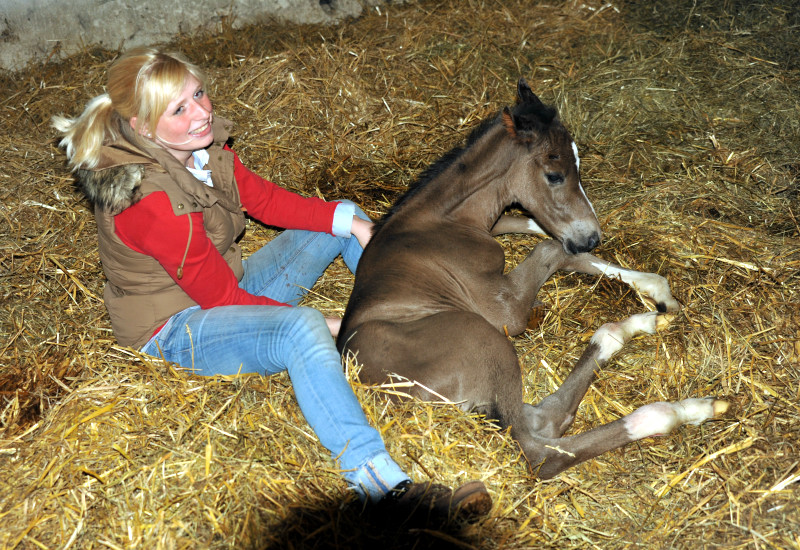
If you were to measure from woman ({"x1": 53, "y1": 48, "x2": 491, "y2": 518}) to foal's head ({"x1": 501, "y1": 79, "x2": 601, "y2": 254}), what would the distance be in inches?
68.2

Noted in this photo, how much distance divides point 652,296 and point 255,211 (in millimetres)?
2621

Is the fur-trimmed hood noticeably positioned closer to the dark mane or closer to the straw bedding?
the straw bedding

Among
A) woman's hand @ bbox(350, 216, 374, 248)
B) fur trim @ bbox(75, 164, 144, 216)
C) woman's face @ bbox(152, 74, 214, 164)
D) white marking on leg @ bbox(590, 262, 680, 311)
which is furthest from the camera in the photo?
woman's hand @ bbox(350, 216, 374, 248)

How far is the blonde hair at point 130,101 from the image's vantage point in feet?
10.2

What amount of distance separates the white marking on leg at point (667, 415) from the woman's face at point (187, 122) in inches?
106

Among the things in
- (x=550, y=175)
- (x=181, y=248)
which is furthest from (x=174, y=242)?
(x=550, y=175)

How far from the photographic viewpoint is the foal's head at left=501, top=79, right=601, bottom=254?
4.00 m

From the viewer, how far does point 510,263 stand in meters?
4.58

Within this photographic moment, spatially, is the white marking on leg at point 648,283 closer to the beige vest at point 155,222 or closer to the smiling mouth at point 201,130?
the beige vest at point 155,222

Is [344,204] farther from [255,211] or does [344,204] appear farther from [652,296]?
[652,296]

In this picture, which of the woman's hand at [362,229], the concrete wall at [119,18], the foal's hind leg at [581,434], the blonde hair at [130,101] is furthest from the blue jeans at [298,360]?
the concrete wall at [119,18]

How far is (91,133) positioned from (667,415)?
3.22 metres

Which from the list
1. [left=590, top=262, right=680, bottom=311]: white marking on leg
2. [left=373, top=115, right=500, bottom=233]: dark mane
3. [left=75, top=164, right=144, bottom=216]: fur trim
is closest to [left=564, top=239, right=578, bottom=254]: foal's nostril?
[left=590, top=262, right=680, bottom=311]: white marking on leg

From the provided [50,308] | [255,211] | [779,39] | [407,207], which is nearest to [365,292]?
[407,207]
